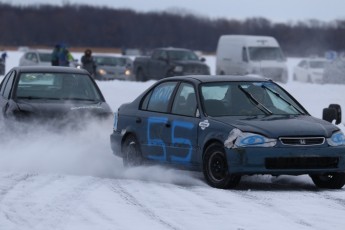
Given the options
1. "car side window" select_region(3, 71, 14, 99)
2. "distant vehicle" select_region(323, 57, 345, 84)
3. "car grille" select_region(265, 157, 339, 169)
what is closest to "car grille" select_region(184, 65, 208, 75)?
"distant vehicle" select_region(323, 57, 345, 84)

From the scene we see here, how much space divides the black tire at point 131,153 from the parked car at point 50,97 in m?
1.61

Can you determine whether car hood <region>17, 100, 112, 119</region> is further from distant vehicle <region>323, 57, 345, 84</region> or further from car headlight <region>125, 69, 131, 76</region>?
car headlight <region>125, 69, 131, 76</region>

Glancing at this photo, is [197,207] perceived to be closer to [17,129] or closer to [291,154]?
[291,154]

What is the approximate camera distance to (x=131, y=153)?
12656 mm

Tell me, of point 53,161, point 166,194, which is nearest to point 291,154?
point 166,194

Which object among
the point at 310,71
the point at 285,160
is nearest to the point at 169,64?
the point at 310,71

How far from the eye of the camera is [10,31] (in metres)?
131

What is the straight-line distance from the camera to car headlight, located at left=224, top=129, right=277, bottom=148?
10.4 metres

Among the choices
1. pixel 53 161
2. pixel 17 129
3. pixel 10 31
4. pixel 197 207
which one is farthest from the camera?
pixel 10 31

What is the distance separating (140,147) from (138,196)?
2.64m

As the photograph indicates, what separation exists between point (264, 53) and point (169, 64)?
4.14m

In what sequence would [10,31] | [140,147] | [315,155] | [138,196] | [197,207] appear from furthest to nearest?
[10,31] < [140,147] < [315,155] < [138,196] < [197,207]

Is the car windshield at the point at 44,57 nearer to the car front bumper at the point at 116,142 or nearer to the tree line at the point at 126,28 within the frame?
the car front bumper at the point at 116,142

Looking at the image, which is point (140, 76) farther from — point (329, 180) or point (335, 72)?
point (329, 180)
